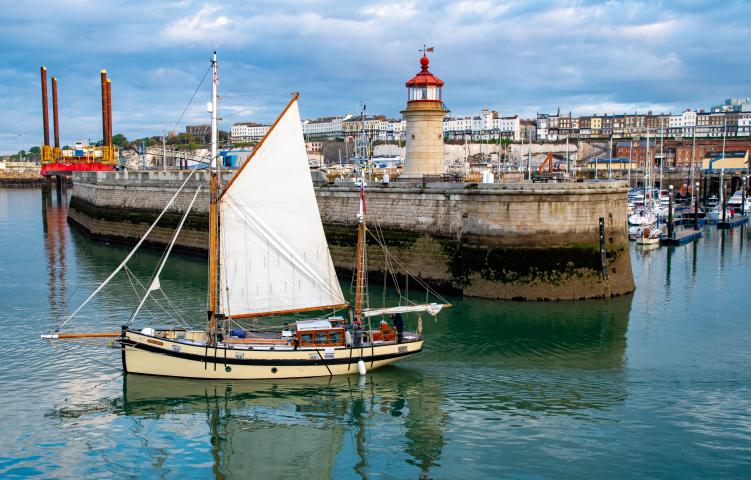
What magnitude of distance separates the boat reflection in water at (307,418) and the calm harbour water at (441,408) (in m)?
0.07

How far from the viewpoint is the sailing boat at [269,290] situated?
2389cm

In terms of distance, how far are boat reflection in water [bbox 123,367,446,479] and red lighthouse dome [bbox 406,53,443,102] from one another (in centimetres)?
2334

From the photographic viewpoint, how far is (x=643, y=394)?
2303cm

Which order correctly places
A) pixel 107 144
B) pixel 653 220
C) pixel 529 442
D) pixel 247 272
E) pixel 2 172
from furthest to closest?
pixel 2 172, pixel 107 144, pixel 653 220, pixel 247 272, pixel 529 442

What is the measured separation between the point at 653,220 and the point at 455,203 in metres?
35.6

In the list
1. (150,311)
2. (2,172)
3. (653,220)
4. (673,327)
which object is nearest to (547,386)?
(673,327)

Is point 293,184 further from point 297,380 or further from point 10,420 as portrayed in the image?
point 10,420

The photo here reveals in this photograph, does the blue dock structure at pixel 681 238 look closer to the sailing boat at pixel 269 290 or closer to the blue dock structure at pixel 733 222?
the blue dock structure at pixel 733 222

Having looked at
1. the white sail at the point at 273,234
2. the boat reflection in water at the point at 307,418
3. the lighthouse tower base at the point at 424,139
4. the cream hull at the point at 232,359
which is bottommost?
the boat reflection in water at the point at 307,418

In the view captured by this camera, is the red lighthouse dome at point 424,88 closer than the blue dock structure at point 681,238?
Yes

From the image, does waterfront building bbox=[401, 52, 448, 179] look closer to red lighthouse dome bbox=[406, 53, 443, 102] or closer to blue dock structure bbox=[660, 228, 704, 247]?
red lighthouse dome bbox=[406, 53, 443, 102]

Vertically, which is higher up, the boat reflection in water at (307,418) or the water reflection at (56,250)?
the water reflection at (56,250)

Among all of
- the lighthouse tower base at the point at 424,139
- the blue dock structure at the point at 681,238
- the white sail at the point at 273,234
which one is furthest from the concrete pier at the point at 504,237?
the blue dock structure at the point at 681,238

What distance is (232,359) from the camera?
23.8 meters
